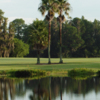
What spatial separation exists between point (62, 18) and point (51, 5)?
10.2 feet

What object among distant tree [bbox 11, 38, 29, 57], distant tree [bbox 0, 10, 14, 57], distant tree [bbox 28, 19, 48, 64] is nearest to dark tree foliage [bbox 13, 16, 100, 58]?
distant tree [bbox 11, 38, 29, 57]

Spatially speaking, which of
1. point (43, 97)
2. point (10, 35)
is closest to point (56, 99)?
point (43, 97)

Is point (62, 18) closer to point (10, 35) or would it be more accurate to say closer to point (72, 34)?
point (10, 35)

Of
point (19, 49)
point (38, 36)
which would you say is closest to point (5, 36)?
point (19, 49)

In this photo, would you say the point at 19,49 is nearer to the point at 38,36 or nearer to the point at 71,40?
the point at 71,40

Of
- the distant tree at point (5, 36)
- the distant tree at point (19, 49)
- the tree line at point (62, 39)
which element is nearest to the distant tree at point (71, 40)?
the tree line at point (62, 39)

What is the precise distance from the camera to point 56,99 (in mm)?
14383

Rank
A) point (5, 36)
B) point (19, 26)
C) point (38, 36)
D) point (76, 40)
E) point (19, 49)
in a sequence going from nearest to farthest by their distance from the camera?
point (38, 36)
point (5, 36)
point (76, 40)
point (19, 49)
point (19, 26)

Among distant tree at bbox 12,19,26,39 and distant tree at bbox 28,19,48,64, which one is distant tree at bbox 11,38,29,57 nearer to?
distant tree at bbox 12,19,26,39

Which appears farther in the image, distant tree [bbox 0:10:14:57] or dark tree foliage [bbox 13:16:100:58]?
dark tree foliage [bbox 13:16:100:58]

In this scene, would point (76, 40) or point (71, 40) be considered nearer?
point (76, 40)

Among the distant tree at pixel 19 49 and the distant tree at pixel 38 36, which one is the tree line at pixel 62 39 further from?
the distant tree at pixel 38 36

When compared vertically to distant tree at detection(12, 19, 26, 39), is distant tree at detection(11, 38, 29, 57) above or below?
below

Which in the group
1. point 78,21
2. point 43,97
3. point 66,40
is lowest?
point 43,97
